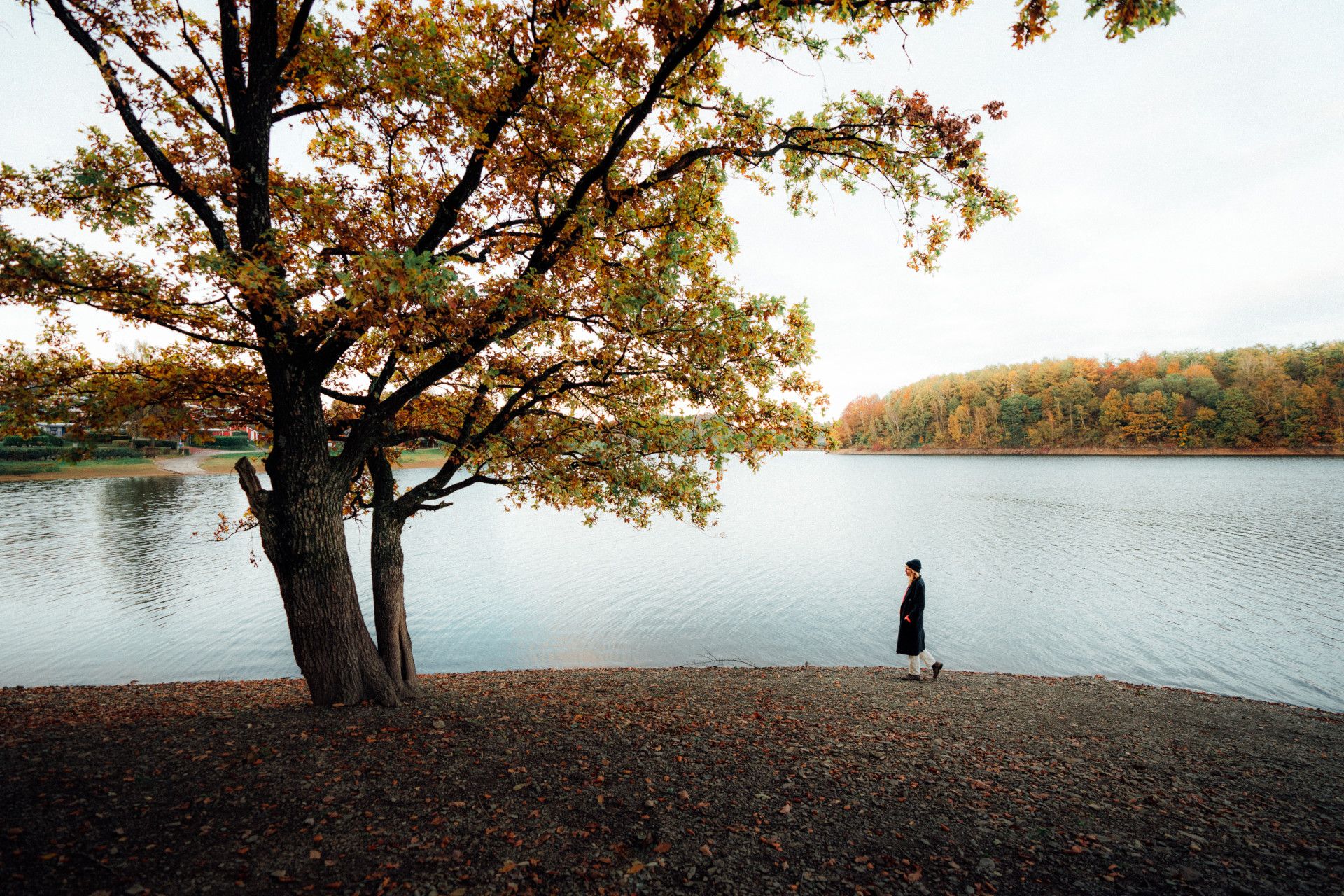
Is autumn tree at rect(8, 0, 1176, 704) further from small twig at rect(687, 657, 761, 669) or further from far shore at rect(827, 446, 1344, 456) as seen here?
far shore at rect(827, 446, 1344, 456)

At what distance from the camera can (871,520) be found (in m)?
37.4

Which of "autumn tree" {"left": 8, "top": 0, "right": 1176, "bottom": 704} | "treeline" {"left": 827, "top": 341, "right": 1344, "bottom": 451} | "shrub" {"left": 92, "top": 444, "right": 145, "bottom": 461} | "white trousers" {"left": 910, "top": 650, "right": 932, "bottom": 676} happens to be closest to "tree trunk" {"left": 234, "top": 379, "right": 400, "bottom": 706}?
"autumn tree" {"left": 8, "top": 0, "right": 1176, "bottom": 704}

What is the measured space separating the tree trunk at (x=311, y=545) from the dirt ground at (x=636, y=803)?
0.48 metres

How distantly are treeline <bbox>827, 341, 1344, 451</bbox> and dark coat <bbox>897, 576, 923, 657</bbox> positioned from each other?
102m

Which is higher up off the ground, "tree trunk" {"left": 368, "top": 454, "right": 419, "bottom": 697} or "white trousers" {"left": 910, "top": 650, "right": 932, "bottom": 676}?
"tree trunk" {"left": 368, "top": 454, "right": 419, "bottom": 697}

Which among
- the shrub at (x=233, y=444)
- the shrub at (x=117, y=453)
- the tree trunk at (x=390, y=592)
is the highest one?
the shrub at (x=233, y=444)

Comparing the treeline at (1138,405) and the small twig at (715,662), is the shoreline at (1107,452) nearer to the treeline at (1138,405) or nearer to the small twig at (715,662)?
the treeline at (1138,405)

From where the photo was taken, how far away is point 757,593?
2030 centimetres

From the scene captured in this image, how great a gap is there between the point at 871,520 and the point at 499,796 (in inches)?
1414

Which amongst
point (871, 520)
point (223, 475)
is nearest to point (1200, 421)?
point (871, 520)

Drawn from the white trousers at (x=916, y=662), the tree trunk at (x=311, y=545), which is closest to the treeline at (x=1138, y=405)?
the white trousers at (x=916, y=662)

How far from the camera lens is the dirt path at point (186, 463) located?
73.6 meters

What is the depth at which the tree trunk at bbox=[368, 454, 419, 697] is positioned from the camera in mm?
7695

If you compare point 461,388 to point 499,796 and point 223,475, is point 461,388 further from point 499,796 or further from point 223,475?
point 223,475
